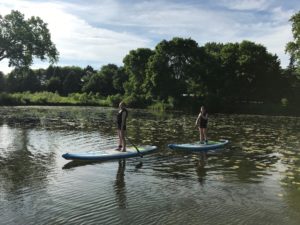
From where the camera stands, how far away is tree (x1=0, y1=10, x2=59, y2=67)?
6675cm

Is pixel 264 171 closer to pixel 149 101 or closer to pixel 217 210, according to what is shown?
pixel 217 210

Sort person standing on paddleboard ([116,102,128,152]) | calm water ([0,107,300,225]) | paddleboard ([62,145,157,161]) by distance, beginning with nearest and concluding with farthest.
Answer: calm water ([0,107,300,225])
paddleboard ([62,145,157,161])
person standing on paddleboard ([116,102,128,152])

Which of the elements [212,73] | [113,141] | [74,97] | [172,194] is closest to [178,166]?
[172,194]

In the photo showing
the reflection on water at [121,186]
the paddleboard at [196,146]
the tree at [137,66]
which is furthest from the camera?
the tree at [137,66]

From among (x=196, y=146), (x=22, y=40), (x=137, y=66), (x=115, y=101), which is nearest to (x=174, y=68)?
(x=137, y=66)

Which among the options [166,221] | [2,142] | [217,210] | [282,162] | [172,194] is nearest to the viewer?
[166,221]

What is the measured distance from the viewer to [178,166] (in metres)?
15.9

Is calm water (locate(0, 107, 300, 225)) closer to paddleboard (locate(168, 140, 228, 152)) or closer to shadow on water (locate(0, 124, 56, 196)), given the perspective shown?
shadow on water (locate(0, 124, 56, 196))

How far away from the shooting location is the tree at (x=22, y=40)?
66750mm

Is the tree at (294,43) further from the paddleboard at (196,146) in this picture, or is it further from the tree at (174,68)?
the paddleboard at (196,146)

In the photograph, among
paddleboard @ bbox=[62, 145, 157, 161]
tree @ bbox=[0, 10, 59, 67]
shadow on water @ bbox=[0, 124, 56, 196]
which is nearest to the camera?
shadow on water @ bbox=[0, 124, 56, 196]

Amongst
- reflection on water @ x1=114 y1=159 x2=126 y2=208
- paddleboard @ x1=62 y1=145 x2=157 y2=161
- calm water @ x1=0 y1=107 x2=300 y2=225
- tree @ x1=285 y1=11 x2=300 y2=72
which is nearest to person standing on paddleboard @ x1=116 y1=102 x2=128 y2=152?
paddleboard @ x1=62 y1=145 x2=157 y2=161

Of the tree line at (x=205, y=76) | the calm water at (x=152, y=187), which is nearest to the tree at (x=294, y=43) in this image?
the tree line at (x=205, y=76)

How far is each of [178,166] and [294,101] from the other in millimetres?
60732
